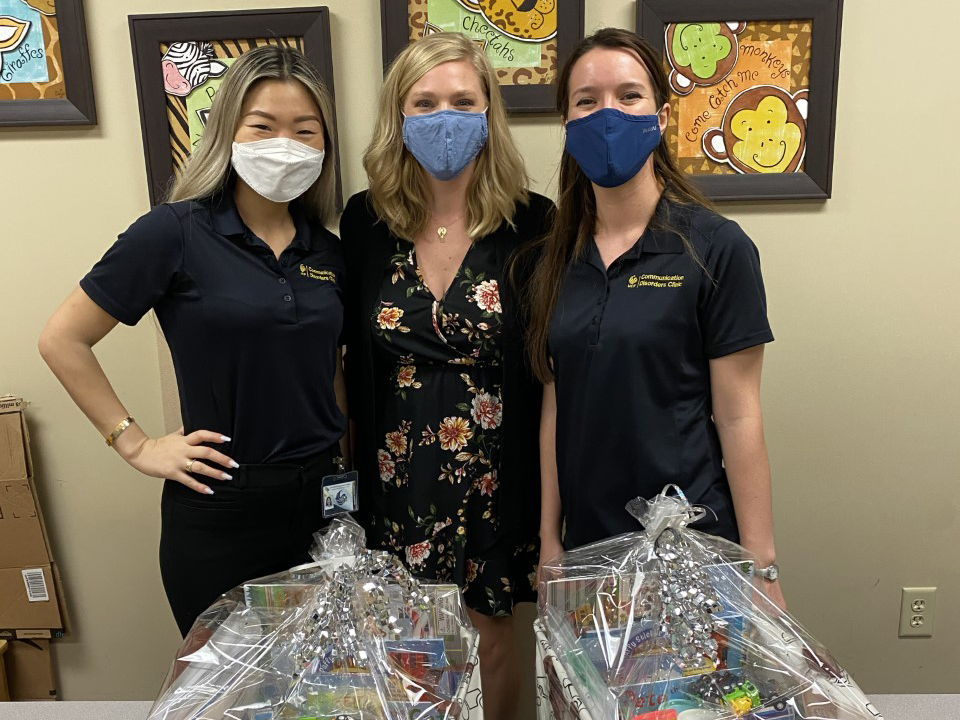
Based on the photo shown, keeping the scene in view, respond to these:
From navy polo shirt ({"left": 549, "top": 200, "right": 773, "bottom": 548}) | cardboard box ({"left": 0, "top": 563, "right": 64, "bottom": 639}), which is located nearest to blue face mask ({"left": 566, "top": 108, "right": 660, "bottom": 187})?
navy polo shirt ({"left": 549, "top": 200, "right": 773, "bottom": 548})

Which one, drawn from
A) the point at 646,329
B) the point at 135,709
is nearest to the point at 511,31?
the point at 646,329

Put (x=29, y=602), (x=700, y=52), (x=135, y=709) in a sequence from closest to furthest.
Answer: (x=135, y=709)
(x=700, y=52)
(x=29, y=602)

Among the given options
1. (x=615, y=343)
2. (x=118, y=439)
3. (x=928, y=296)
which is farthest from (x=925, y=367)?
(x=118, y=439)

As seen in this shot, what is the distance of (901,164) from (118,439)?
1.95 metres

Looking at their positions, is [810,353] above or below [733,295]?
below

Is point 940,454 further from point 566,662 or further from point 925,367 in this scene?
point 566,662

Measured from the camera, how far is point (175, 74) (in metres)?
1.74

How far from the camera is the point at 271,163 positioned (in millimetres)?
1351

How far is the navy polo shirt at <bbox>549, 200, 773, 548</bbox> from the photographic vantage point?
125 centimetres

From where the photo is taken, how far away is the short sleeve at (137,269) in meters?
1.30

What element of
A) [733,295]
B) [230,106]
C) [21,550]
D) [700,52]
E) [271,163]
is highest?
[700,52]

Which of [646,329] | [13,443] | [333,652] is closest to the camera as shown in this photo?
[333,652]

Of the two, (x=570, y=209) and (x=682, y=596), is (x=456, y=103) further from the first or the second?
(x=682, y=596)

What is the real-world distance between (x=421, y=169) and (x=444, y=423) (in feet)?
1.84
